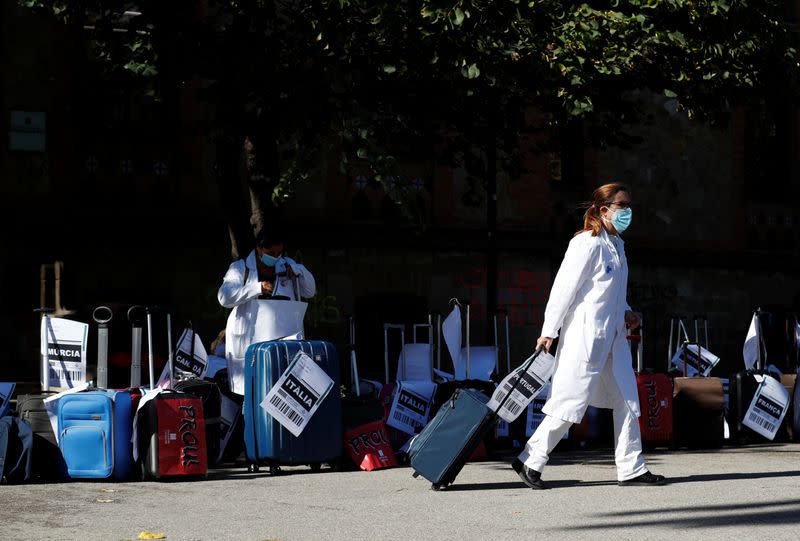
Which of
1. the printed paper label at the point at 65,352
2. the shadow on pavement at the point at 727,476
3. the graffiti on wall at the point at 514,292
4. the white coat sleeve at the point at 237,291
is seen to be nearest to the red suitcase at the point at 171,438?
the printed paper label at the point at 65,352

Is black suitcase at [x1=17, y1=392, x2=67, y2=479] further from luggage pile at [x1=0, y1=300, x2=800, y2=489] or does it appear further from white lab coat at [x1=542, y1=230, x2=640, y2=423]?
white lab coat at [x1=542, y1=230, x2=640, y2=423]

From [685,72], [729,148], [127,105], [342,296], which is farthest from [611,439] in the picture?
[729,148]

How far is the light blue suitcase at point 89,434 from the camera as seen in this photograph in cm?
1051

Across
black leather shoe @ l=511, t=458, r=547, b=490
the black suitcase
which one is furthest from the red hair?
the black suitcase

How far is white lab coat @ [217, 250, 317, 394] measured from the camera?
12.0 m

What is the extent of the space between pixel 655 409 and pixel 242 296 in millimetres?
4205

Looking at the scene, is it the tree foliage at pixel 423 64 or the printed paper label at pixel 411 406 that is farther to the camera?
the tree foliage at pixel 423 64

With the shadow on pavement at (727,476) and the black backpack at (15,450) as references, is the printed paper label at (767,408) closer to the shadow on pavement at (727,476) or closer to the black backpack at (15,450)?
the shadow on pavement at (727,476)

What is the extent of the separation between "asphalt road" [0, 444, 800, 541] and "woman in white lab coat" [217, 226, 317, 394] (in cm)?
113

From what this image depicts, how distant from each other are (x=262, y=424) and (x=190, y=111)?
1049 cm

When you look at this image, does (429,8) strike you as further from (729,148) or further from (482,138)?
(729,148)

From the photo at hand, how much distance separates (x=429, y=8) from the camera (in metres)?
12.8

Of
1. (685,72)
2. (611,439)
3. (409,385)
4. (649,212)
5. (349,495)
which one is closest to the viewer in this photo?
(349,495)

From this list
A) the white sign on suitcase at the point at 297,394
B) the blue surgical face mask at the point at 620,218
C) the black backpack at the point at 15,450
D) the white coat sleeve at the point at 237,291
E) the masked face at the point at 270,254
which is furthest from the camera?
the masked face at the point at 270,254
